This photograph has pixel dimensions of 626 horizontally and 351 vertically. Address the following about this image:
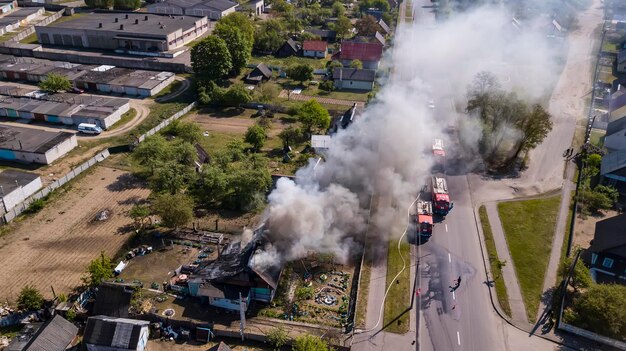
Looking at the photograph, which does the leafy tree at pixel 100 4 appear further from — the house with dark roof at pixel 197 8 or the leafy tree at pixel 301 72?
the leafy tree at pixel 301 72

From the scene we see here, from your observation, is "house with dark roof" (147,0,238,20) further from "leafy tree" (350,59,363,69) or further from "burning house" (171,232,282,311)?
"burning house" (171,232,282,311)

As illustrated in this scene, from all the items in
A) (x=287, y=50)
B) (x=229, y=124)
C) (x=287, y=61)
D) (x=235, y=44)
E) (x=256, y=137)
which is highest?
(x=235, y=44)

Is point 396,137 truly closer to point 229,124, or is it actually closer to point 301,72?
point 229,124

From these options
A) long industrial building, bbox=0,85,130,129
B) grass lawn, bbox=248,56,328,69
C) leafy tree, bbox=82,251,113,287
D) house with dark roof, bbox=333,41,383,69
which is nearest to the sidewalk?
leafy tree, bbox=82,251,113,287

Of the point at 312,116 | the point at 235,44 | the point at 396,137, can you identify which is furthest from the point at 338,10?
the point at 396,137

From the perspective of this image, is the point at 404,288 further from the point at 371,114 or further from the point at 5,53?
the point at 5,53

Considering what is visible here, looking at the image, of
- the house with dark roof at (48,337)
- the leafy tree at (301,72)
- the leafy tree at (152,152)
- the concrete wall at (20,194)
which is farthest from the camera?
the leafy tree at (301,72)

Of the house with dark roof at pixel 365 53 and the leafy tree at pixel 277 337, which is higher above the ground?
the house with dark roof at pixel 365 53

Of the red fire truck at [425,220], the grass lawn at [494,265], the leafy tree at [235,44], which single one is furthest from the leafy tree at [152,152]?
the grass lawn at [494,265]
